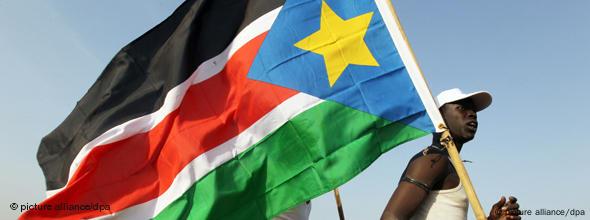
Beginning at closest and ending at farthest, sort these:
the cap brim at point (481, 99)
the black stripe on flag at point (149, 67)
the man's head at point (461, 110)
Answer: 1. the man's head at point (461, 110)
2. the cap brim at point (481, 99)
3. the black stripe on flag at point (149, 67)

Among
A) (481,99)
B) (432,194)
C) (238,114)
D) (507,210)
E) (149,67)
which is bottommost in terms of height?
(507,210)

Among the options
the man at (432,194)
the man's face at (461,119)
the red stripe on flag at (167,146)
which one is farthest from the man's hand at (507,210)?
A: the red stripe on flag at (167,146)

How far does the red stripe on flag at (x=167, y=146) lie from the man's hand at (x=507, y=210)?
7.69ft

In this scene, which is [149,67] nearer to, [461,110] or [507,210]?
[461,110]

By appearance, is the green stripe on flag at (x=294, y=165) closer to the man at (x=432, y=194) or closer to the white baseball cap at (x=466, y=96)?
the man at (x=432, y=194)

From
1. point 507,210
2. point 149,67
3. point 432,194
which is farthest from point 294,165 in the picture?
point 149,67

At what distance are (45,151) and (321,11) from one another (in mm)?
3490

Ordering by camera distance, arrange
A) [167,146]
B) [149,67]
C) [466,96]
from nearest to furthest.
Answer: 1. [466,96]
2. [167,146]
3. [149,67]

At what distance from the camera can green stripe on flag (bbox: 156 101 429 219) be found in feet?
15.0

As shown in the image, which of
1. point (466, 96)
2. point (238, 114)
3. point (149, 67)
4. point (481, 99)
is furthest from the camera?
point (149, 67)

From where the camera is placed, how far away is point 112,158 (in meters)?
5.54

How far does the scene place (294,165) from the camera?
4820 mm

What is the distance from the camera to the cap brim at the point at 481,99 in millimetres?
4893

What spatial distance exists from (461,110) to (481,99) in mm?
356
